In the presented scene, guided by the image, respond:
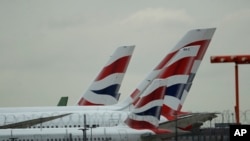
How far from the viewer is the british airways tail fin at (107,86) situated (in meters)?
78.1

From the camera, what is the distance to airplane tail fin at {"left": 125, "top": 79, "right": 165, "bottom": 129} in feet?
164

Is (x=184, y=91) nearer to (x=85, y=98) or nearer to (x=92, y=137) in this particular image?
(x=92, y=137)

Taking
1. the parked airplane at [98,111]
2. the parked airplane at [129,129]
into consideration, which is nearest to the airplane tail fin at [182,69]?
the parked airplane at [98,111]

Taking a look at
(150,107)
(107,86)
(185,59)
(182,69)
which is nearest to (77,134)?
(150,107)

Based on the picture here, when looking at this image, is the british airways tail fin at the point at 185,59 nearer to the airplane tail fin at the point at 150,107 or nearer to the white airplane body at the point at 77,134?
the airplane tail fin at the point at 150,107

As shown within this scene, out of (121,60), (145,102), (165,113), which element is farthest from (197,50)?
(121,60)

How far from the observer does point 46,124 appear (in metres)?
64.8

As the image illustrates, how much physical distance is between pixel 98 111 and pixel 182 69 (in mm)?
8667

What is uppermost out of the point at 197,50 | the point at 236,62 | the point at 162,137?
the point at 197,50

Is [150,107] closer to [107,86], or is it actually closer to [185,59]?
[185,59]

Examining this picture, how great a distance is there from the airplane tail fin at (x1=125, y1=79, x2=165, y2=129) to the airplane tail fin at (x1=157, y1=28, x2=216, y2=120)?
629 cm

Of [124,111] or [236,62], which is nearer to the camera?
[236,62]

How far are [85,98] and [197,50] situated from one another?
19433 millimetres

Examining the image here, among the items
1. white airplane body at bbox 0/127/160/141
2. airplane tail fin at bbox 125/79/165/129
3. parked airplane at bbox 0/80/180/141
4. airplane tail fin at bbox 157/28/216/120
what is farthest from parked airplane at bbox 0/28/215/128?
airplane tail fin at bbox 125/79/165/129
